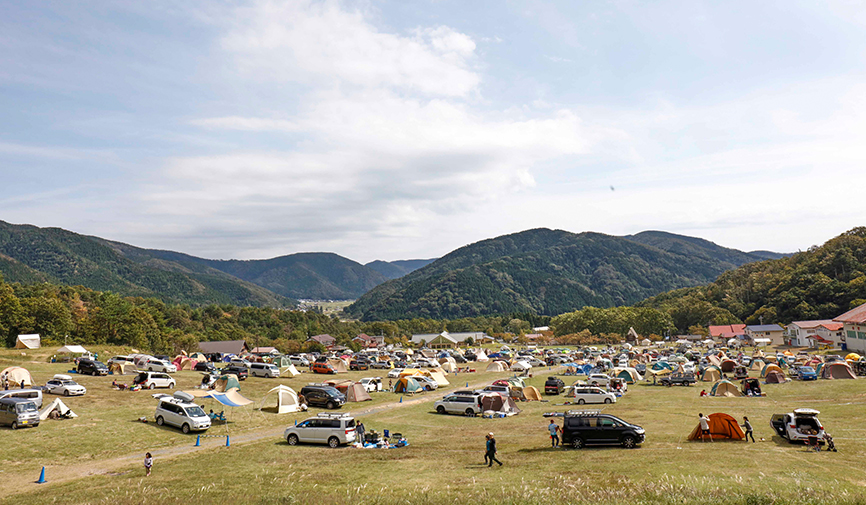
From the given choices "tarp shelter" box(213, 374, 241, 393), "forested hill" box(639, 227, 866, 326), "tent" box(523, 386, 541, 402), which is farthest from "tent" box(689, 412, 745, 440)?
"forested hill" box(639, 227, 866, 326)

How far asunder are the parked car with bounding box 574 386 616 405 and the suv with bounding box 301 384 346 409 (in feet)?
56.2

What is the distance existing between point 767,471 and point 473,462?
9.97 metres

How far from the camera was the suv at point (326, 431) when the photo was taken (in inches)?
907

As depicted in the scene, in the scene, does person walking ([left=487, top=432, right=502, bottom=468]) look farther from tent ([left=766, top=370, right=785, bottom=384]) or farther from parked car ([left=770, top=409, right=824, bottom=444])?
tent ([left=766, top=370, right=785, bottom=384])

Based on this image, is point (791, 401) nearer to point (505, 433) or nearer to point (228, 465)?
point (505, 433)

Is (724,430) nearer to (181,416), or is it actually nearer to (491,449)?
(491,449)

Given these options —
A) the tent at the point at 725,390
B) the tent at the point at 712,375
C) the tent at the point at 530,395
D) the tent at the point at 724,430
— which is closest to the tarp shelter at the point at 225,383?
the tent at the point at 530,395

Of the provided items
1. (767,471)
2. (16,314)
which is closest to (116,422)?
(767,471)

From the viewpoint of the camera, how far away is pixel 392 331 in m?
167

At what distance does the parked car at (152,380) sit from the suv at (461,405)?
23.1 meters

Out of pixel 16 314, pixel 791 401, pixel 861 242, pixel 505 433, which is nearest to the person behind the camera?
pixel 505 433

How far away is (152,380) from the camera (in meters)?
39.3

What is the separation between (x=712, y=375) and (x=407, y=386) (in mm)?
28681

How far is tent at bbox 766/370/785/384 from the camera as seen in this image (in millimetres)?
42578
